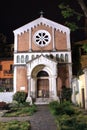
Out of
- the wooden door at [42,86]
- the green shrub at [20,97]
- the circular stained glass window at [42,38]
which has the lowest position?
the green shrub at [20,97]

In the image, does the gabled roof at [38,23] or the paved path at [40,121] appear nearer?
the paved path at [40,121]

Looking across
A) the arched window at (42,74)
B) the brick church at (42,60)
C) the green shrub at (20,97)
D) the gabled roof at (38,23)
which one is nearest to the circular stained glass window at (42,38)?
the brick church at (42,60)

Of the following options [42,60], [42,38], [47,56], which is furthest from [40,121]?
[42,38]

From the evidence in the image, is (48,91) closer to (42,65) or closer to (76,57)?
(42,65)

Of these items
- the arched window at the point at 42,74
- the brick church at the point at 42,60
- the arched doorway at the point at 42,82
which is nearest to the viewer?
the brick church at the point at 42,60

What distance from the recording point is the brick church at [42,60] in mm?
43406

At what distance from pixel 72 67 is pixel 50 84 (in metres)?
6.17

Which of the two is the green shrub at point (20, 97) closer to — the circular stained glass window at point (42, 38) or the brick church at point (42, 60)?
the brick church at point (42, 60)

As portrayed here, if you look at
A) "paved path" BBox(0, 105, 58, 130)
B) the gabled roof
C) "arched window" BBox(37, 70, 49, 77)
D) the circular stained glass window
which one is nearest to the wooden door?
"arched window" BBox(37, 70, 49, 77)

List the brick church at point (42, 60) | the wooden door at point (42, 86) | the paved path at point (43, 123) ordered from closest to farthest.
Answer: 1. the paved path at point (43, 123)
2. the brick church at point (42, 60)
3. the wooden door at point (42, 86)

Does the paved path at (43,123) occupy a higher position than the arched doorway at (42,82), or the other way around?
the arched doorway at (42,82)

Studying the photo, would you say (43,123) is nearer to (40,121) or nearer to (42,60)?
(40,121)

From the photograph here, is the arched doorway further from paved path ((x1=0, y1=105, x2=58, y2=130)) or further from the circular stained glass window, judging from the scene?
paved path ((x1=0, y1=105, x2=58, y2=130))

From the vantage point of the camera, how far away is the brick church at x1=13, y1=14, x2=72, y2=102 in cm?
4341
